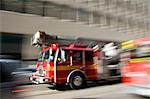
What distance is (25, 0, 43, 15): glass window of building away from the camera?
104 feet

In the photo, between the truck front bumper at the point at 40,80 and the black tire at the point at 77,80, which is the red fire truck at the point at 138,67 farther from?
the truck front bumper at the point at 40,80

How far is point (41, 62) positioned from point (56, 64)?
4.11 feet

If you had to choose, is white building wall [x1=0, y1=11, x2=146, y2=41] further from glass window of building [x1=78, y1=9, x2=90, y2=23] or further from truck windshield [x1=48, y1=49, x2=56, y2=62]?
truck windshield [x1=48, y1=49, x2=56, y2=62]

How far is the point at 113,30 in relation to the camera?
4247cm

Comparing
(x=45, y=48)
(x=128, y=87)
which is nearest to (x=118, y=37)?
(x=45, y=48)

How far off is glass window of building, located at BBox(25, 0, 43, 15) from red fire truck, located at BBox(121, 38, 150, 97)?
20.6 meters

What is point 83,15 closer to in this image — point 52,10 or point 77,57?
point 52,10

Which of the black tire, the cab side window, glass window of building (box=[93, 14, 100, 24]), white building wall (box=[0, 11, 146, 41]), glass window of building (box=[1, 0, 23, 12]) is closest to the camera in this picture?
the black tire

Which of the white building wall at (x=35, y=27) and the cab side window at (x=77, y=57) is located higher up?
the white building wall at (x=35, y=27)

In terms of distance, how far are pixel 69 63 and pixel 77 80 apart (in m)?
0.89

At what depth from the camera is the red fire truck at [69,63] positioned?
1593 centimetres

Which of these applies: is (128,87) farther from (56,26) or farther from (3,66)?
(56,26)

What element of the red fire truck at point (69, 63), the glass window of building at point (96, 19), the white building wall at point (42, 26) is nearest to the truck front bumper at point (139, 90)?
the red fire truck at point (69, 63)

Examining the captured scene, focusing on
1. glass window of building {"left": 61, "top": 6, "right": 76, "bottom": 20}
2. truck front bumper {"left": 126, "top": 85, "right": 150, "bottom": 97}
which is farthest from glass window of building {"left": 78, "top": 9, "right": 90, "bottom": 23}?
truck front bumper {"left": 126, "top": 85, "right": 150, "bottom": 97}
